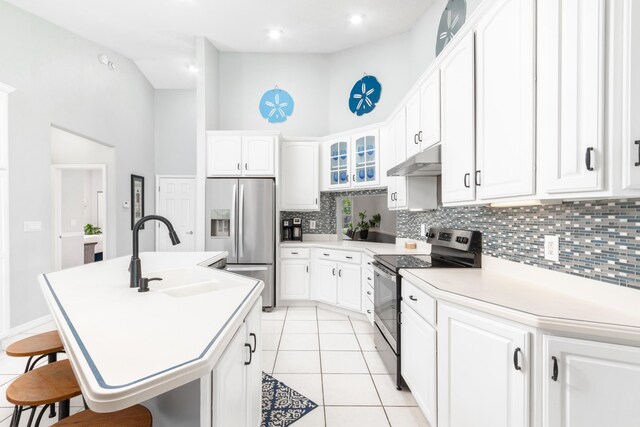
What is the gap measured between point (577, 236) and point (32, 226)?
4.93 meters

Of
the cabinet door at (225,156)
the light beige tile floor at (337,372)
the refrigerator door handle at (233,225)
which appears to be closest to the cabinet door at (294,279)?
the light beige tile floor at (337,372)

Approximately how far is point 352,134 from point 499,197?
2.69m

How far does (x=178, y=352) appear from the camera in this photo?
0.83 metres

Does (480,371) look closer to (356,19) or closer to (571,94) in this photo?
(571,94)

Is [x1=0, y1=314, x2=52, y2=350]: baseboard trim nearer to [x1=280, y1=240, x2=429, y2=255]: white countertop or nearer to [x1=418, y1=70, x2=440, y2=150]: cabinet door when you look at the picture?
[x1=280, y1=240, x2=429, y2=255]: white countertop

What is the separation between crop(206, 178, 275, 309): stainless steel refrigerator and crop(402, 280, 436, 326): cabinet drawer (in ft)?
7.42

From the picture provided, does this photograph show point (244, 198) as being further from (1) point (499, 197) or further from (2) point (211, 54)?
(1) point (499, 197)

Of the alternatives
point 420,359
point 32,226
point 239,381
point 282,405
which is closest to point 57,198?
point 32,226

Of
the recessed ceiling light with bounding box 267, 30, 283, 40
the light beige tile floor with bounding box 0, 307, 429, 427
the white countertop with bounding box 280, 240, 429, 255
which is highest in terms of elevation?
the recessed ceiling light with bounding box 267, 30, 283, 40

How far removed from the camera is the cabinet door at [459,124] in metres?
1.89

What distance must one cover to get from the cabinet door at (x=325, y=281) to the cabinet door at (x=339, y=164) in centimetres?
111

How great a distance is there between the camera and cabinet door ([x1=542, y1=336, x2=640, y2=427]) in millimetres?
1032

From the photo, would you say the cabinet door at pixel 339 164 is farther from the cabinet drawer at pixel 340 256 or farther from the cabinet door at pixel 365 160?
the cabinet drawer at pixel 340 256

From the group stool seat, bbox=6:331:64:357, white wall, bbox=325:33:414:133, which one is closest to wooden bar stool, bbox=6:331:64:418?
stool seat, bbox=6:331:64:357
